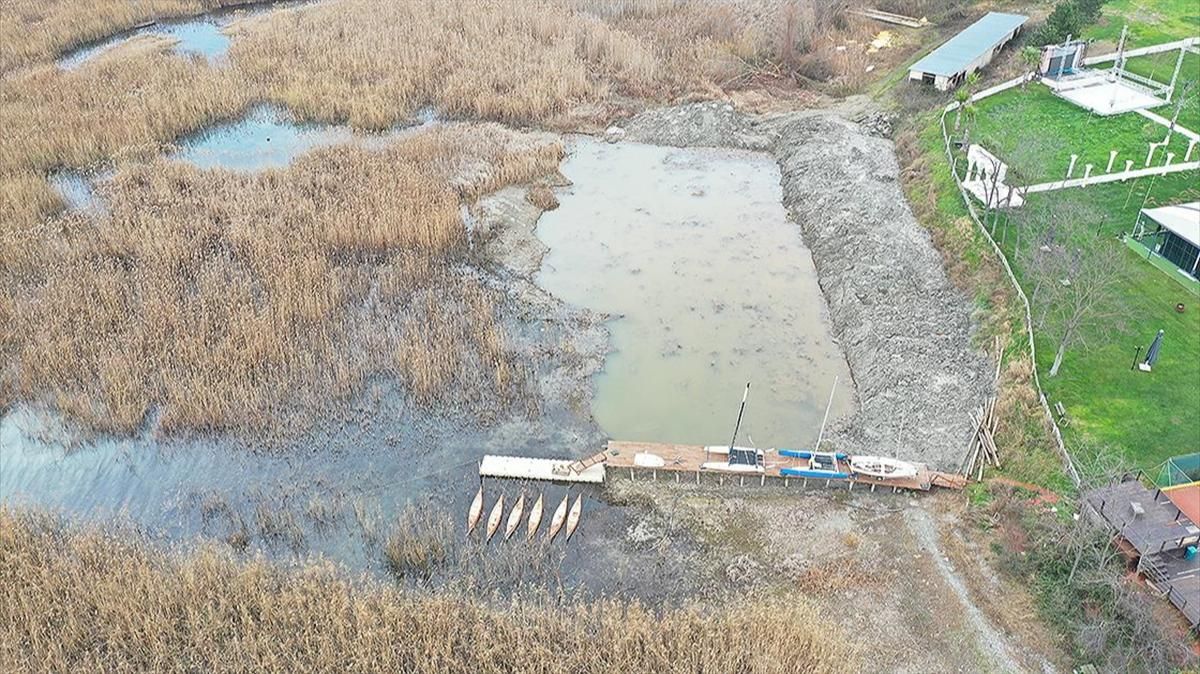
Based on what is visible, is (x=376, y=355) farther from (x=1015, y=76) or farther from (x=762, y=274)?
(x=1015, y=76)

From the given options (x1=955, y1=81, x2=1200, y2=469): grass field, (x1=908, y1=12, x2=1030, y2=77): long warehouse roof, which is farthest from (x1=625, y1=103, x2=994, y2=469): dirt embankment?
(x1=908, y1=12, x2=1030, y2=77): long warehouse roof

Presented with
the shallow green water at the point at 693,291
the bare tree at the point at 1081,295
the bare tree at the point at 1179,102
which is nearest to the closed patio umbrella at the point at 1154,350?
the bare tree at the point at 1081,295

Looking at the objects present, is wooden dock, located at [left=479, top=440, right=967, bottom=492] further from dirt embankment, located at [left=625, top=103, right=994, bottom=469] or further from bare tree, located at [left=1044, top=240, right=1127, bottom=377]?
bare tree, located at [left=1044, top=240, right=1127, bottom=377]

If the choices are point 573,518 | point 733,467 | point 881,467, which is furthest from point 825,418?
point 573,518

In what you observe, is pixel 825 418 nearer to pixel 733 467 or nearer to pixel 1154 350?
pixel 733 467

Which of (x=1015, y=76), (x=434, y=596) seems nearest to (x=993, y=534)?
(x=434, y=596)

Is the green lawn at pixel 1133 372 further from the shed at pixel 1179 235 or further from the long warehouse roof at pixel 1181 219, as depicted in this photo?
the long warehouse roof at pixel 1181 219
